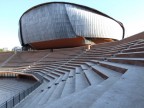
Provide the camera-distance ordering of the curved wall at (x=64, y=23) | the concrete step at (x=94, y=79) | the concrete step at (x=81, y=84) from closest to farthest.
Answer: the concrete step at (x=94, y=79), the concrete step at (x=81, y=84), the curved wall at (x=64, y=23)

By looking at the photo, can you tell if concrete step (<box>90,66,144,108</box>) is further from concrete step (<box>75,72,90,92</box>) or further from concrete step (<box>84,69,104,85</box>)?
concrete step (<box>75,72,90,92</box>)

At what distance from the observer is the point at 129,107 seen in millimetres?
2230

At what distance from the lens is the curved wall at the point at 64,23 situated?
31.7 metres

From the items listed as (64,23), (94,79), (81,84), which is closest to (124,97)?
(94,79)

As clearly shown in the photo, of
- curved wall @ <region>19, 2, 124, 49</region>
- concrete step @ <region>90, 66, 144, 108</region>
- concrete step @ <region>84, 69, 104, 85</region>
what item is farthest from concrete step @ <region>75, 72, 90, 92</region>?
curved wall @ <region>19, 2, 124, 49</region>

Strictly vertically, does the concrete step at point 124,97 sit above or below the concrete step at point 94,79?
above

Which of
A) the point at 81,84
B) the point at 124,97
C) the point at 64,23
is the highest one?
the point at 64,23

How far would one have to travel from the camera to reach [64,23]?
31875 mm

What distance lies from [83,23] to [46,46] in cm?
765

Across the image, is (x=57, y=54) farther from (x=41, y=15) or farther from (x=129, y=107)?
(x=129, y=107)

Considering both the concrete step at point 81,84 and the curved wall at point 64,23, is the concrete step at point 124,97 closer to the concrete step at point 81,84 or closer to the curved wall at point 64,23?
the concrete step at point 81,84


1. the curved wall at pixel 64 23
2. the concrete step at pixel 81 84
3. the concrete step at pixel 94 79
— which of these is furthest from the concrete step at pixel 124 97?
the curved wall at pixel 64 23

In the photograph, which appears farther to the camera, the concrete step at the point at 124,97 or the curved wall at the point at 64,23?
the curved wall at the point at 64,23

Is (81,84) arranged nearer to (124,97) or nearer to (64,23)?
(124,97)
